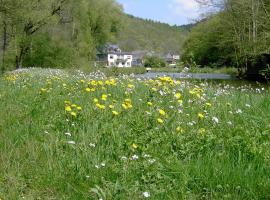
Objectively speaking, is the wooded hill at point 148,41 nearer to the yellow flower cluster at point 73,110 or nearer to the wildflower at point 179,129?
the yellow flower cluster at point 73,110

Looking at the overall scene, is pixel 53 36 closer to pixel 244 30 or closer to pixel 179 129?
pixel 244 30

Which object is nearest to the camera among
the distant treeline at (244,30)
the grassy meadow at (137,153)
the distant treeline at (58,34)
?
the grassy meadow at (137,153)

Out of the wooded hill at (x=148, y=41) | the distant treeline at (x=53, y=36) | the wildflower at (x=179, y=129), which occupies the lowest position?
the wildflower at (x=179, y=129)

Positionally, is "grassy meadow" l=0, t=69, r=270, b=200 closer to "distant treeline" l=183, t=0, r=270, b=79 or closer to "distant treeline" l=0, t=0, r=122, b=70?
"distant treeline" l=183, t=0, r=270, b=79

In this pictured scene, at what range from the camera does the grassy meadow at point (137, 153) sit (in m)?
3.20

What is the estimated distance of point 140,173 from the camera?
3371 mm

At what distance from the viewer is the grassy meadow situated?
3.20 meters

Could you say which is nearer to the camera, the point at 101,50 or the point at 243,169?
the point at 243,169

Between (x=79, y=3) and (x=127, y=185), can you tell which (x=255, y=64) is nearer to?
(x=79, y=3)

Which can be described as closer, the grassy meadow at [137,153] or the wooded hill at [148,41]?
the grassy meadow at [137,153]

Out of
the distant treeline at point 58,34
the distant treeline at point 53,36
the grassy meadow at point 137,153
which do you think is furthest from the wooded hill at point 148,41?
the grassy meadow at point 137,153

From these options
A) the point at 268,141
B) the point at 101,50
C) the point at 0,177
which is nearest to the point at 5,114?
the point at 0,177

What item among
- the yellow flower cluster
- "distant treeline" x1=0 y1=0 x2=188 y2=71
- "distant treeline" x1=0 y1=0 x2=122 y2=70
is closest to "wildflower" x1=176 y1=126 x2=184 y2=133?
the yellow flower cluster

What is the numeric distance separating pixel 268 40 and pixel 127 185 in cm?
2773
